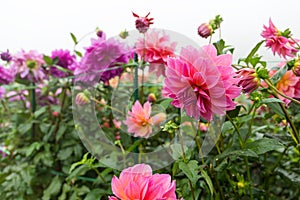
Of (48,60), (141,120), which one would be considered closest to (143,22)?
(141,120)

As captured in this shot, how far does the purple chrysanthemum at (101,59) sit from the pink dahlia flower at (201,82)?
0.47m

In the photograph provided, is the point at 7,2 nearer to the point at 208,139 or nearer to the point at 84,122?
the point at 84,122

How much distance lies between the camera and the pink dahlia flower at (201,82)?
1.36ft

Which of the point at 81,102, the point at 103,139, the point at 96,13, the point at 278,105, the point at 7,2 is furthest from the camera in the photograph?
the point at 7,2

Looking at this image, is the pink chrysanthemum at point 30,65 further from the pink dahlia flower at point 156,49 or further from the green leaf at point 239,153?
the green leaf at point 239,153

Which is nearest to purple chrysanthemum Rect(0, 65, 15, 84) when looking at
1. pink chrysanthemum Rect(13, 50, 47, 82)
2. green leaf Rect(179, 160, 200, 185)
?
pink chrysanthemum Rect(13, 50, 47, 82)

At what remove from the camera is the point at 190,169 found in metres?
0.46

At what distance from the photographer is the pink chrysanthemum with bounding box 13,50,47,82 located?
1.11 metres

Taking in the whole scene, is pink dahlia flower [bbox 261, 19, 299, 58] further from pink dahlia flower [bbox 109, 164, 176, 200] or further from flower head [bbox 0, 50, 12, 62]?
flower head [bbox 0, 50, 12, 62]

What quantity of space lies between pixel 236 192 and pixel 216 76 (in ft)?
0.92

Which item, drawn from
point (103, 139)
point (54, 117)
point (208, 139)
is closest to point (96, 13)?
point (54, 117)

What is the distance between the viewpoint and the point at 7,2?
1403 millimetres

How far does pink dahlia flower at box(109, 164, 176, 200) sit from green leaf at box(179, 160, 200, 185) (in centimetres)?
4

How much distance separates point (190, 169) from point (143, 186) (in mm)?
82
